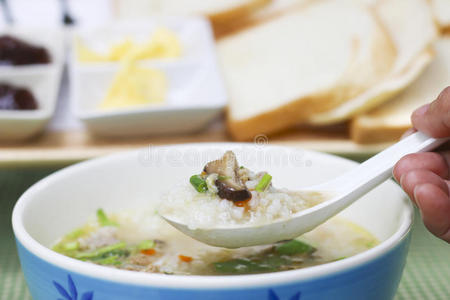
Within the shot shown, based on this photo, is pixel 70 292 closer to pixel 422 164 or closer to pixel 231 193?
pixel 231 193

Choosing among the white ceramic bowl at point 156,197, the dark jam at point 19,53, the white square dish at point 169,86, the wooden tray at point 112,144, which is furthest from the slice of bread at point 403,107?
the dark jam at point 19,53

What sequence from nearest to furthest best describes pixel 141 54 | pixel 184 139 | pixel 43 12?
pixel 184 139
pixel 141 54
pixel 43 12

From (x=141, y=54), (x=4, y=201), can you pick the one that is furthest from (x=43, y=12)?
(x=4, y=201)

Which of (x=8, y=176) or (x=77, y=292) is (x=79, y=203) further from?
(x=8, y=176)

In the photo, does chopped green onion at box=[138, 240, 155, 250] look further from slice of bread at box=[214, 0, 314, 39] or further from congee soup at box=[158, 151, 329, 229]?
slice of bread at box=[214, 0, 314, 39]

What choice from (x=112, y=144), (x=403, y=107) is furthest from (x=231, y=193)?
(x=403, y=107)

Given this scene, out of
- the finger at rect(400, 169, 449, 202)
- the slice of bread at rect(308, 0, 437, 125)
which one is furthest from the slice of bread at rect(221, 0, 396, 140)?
the finger at rect(400, 169, 449, 202)
